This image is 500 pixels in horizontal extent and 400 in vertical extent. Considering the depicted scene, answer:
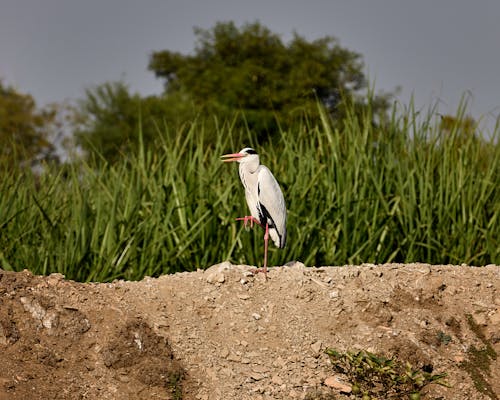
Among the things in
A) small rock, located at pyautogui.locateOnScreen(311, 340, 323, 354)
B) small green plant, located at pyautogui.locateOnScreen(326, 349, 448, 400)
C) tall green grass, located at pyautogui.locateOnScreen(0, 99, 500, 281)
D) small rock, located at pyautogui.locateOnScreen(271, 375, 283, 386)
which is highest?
tall green grass, located at pyautogui.locateOnScreen(0, 99, 500, 281)

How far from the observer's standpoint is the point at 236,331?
5.49 metres

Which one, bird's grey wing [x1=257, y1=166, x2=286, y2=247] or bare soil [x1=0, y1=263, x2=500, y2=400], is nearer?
bare soil [x1=0, y1=263, x2=500, y2=400]

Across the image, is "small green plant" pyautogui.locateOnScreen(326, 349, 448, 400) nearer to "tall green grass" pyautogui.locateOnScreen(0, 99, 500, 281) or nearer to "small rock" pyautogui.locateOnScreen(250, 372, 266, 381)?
"small rock" pyautogui.locateOnScreen(250, 372, 266, 381)

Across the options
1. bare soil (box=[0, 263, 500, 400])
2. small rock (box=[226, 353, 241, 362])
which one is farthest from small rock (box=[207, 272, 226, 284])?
small rock (box=[226, 353, 241, 362])

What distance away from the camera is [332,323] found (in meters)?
5.66

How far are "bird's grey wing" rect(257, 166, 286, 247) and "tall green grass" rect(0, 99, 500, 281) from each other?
128 centimetres

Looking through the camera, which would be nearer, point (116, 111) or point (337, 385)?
point (337, 385)

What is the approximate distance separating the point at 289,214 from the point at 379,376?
2734 mm

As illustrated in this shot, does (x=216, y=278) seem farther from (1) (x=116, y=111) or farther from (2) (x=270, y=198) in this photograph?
(1) (x=116, y=111)

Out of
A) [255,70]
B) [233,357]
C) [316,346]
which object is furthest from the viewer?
[255,70]

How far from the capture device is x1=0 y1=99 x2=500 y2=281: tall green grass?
24.3ft

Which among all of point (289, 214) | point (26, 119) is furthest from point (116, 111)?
point (289, 214)

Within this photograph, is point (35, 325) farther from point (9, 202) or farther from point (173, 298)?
point (9, 202)

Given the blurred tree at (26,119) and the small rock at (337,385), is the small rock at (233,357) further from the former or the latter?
the blurred tree at (26,119)
